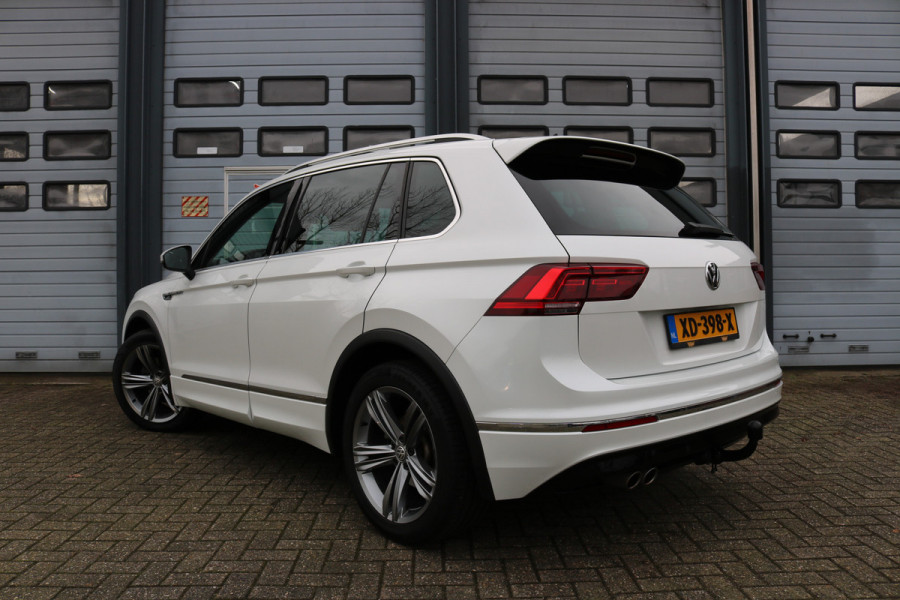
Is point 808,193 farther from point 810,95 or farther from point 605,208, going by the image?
point 605,208

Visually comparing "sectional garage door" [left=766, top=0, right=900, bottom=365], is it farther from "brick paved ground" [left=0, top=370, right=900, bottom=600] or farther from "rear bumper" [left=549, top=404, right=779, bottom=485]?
"rear bumper" [left=549, top=404, right=779, bottom=485]

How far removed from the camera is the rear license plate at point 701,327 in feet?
7.29

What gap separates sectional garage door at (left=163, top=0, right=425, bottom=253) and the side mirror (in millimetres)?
3237

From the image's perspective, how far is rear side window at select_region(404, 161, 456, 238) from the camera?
2395 millimetres

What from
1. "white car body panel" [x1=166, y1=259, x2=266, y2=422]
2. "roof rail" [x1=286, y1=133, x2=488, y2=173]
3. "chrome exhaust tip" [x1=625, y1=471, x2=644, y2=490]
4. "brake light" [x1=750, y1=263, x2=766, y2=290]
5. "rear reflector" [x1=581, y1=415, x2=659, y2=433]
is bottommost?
"chrome exhaust tip" [x1=625, y1=471, x2=644, y2=490]

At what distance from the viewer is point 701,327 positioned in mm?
2322

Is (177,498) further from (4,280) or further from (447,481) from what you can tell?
(4,280)

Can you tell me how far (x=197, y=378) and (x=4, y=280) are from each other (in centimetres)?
496

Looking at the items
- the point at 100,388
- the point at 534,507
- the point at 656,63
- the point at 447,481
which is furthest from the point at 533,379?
the point at 656,63

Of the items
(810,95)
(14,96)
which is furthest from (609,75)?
(14,96)

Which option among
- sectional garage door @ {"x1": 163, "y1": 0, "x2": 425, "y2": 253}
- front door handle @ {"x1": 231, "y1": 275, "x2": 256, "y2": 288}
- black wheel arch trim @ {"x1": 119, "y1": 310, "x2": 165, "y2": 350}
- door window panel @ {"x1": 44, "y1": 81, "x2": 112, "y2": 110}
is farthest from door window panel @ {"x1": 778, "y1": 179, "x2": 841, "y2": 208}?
door window panel @ {"x1": 44, "y1": 81, "x2": 112, "y2": 110}

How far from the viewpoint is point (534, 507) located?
2.89 meters

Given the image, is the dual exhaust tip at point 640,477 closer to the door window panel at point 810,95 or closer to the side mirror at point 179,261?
the side mirror at point 179,261

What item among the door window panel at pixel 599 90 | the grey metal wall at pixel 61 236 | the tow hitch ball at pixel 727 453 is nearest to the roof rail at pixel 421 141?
the tow hitch ball at pixel 727 453
